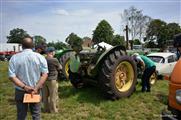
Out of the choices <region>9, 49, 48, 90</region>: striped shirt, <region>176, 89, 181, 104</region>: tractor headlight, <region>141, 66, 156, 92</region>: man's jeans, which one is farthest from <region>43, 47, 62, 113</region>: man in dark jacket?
<region>176, 89, 181, 104</region>: tractor headlight

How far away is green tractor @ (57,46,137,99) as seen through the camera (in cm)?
803

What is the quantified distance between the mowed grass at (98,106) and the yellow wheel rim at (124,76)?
40 centimetres

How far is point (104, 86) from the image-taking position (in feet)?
26.3

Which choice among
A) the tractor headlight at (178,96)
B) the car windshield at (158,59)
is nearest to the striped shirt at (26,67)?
the tractor headlight at (178,96)

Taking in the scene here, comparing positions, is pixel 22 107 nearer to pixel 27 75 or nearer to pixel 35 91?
pixel 35 91

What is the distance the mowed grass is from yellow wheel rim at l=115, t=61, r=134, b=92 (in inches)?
15.6

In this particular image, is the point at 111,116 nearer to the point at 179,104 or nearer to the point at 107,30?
the point at 179,104

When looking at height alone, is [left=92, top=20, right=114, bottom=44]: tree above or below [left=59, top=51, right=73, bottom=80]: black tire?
above

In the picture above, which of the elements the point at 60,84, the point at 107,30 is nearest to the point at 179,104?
the point at 60,84

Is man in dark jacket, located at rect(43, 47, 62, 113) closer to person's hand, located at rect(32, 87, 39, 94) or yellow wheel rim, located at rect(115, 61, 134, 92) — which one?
yellow wheel rim, located at rect(115, 61, 134, 92)

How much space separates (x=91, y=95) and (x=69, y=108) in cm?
139

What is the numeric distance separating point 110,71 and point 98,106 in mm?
1046

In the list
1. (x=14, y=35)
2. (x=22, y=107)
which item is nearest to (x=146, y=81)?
(x=22, y=107)

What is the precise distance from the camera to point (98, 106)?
786cm
